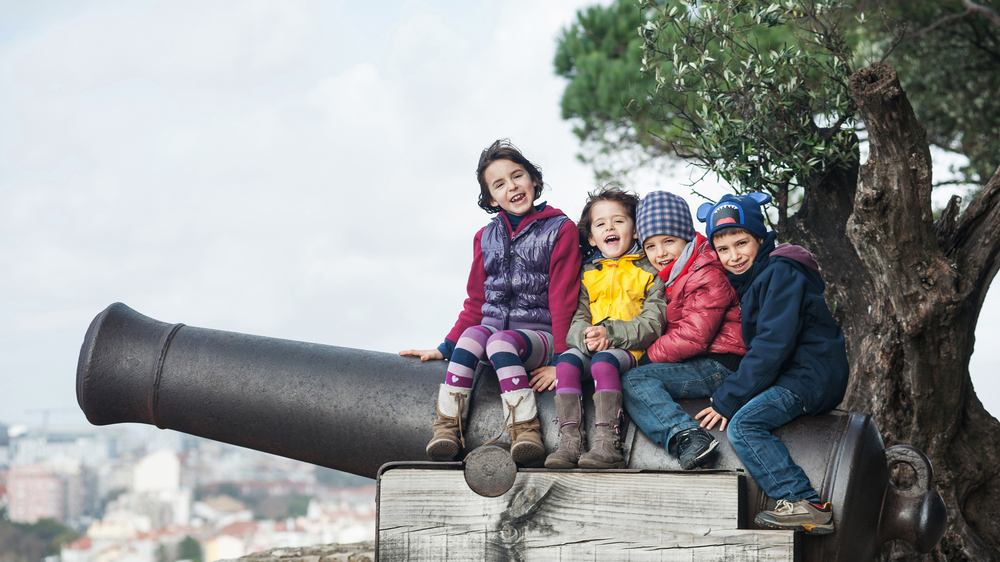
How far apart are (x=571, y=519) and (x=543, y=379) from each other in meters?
0.62

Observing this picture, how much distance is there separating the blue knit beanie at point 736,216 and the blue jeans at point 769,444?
0.64 metres

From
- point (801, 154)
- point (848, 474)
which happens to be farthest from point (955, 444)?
point (848, 474)

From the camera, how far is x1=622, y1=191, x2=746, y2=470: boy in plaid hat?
291 cm

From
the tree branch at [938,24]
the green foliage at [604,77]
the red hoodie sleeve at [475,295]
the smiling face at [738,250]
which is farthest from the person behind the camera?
the green foliage at [604,77]

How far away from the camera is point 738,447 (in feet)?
9.30

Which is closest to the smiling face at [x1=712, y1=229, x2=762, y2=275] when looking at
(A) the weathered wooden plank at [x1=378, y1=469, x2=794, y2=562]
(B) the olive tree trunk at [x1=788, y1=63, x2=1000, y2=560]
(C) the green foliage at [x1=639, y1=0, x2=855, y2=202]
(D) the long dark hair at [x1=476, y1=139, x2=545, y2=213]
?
(A) the weathered wooden plank at [x1=378, y1=469, x2=794, y2=562]

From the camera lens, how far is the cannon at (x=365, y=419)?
285 centimetres

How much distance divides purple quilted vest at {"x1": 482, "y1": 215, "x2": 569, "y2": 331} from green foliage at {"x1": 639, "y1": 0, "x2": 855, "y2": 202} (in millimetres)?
1709

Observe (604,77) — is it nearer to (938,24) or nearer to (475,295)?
(938,24)

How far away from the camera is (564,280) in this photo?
3422 millimetres

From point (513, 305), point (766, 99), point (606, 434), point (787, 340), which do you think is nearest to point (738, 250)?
point (787, 340)

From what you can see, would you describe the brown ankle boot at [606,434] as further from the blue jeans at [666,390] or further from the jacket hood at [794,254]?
the jacket hood at [794,254]

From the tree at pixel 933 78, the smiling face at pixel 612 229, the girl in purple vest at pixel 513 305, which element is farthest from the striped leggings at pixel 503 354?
the tree at pixel 933 78

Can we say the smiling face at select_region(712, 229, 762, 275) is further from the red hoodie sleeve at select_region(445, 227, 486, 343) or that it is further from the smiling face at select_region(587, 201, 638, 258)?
the red hoodie sleeve at select_region(445, 227, 486, 343)
